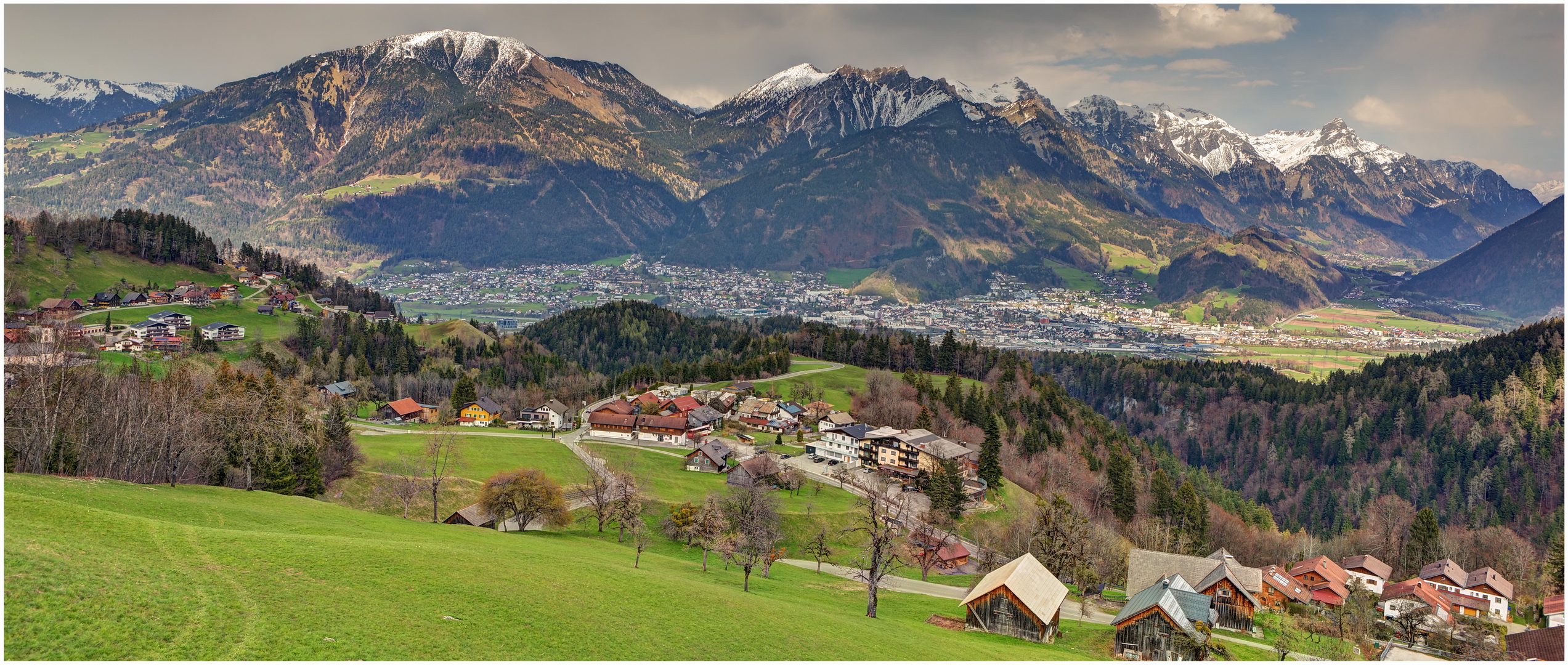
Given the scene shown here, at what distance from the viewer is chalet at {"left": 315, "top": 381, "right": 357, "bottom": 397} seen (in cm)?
11518

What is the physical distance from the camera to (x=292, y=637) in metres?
24.9

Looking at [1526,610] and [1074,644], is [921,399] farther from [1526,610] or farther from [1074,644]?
[1074,644]

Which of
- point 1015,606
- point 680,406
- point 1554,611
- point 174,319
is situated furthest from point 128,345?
point 1554,611

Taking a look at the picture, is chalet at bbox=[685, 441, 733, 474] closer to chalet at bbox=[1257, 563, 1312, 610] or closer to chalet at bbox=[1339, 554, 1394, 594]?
chalet at bbox=[1257, 563, 1312, 610]

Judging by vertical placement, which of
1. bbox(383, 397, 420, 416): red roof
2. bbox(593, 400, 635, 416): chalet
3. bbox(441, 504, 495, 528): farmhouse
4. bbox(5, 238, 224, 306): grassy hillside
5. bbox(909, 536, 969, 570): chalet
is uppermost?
bbox(5, 238, 224, 306): grassy hillside

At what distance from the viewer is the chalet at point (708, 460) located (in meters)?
88.1

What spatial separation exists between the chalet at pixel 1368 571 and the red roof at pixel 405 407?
109 metres

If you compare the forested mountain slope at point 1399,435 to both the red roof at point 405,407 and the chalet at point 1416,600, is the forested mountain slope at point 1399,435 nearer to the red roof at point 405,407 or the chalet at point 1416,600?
the chalet at point 1416,600

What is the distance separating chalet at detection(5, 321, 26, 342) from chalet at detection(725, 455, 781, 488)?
74047 millimetres

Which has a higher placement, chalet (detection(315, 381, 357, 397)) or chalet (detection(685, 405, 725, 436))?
chalet (detection(685, 405, 725, 436))

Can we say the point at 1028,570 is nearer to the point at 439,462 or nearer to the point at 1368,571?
the point at 1368,571

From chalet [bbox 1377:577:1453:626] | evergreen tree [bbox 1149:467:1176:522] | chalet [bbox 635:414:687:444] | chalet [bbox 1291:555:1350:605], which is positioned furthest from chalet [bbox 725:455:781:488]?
chalet [bbox 1377:577:1453:626]

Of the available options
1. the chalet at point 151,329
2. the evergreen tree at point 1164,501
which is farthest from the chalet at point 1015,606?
the chalet at point 151,329

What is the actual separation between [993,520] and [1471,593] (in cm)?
4113
